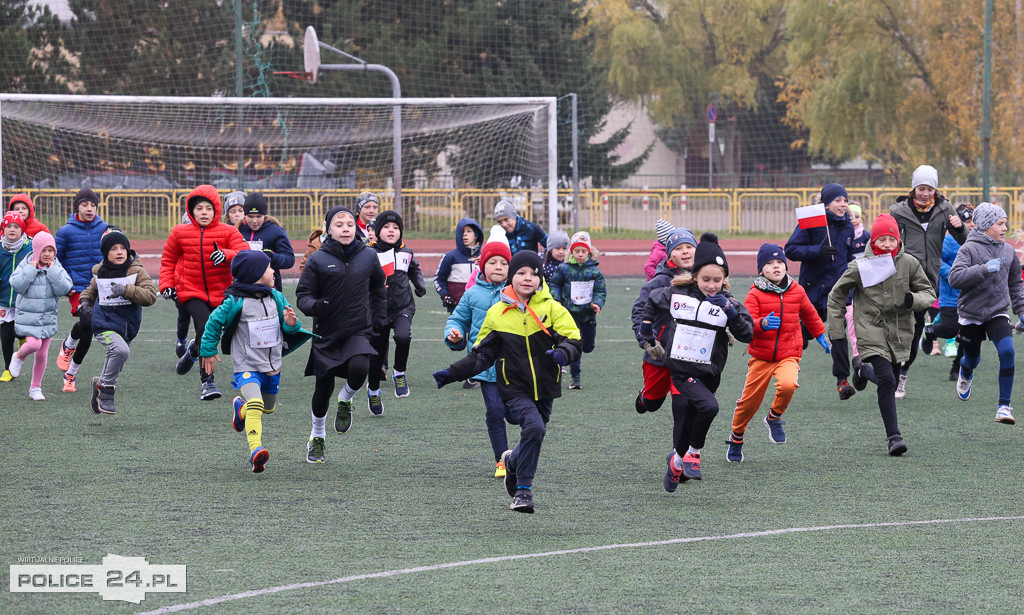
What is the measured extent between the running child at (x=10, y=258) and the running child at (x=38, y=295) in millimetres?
216

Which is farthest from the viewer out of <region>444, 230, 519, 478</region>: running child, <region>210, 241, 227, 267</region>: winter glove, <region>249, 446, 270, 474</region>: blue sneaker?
<region>210, 241, 227, 267</region>: winter glove

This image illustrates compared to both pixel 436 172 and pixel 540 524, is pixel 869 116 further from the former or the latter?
pixel 540 524

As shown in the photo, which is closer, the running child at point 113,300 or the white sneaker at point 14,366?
the running child at point 113,300

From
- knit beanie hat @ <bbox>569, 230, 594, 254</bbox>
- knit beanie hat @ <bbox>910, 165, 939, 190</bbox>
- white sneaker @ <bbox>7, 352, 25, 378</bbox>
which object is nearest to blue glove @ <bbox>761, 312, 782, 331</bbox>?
knit beanie hat @ <bbox>910, 165, 939, 190</bbox>

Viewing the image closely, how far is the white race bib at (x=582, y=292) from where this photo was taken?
1123 cm

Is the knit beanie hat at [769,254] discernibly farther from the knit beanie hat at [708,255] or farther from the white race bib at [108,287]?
the white race bib at [108,287]

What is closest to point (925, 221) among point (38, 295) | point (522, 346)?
point (522, 346)

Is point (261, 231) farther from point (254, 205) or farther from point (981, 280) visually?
point (981, 280)

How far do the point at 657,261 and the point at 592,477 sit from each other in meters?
3.77

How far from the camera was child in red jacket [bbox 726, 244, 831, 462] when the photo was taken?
8172 millimetres

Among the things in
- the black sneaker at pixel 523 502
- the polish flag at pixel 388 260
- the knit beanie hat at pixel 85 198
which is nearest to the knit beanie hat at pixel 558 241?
the polish flag at pixel 388 260

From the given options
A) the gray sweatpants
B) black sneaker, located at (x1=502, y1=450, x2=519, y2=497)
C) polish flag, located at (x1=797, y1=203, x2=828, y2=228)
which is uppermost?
polish flag, located at (x1=797, y1=203, x2=828, y2=228)

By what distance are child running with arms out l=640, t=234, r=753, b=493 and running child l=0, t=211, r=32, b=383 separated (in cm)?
605

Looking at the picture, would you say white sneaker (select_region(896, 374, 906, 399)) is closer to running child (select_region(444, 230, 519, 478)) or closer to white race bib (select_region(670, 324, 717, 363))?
white race bib (select_region(670, 324, 717, 363))
